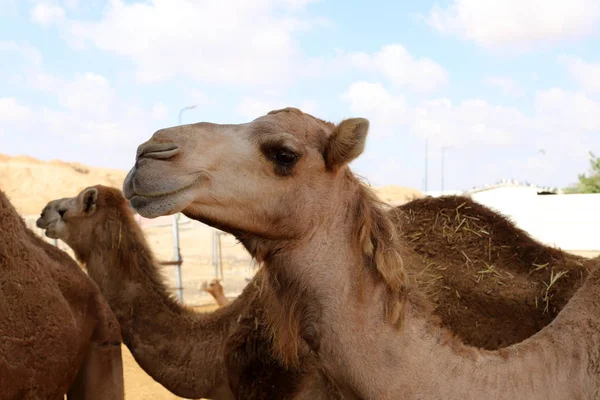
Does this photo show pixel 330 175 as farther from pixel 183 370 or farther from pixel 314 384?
pixel 183 370

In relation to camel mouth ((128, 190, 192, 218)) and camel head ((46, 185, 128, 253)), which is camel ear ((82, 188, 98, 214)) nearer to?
camel head ((46, 185, 128, 253))

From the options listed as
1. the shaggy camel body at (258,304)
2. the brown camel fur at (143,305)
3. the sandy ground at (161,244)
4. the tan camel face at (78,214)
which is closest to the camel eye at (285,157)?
the sandy ground at (161,244)

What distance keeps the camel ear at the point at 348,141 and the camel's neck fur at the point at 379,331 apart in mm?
169

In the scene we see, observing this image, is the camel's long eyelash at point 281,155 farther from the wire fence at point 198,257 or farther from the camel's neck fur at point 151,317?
the wire fence at point 198,257

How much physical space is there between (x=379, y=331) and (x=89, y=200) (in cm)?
396

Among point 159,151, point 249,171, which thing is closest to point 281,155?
point 249,171

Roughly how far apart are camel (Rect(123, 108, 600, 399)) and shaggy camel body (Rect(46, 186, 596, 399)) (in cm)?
64

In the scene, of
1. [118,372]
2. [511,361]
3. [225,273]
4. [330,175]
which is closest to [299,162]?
[330,175]

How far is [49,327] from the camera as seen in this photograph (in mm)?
4250

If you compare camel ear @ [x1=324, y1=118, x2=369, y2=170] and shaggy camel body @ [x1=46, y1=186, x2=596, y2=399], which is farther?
shaggy camel body @ [x1=46, y1=186, x2=596, y2=399]

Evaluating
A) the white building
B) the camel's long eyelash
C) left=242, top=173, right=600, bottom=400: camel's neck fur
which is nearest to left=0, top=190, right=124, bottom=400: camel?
left=242, top=173, right=600, bottom=400: camel's neck fur

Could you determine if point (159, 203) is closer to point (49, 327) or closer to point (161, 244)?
point (49, 327)

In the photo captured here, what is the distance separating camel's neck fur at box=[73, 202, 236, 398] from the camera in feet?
17.1

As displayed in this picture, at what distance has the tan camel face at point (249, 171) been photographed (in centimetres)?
281
